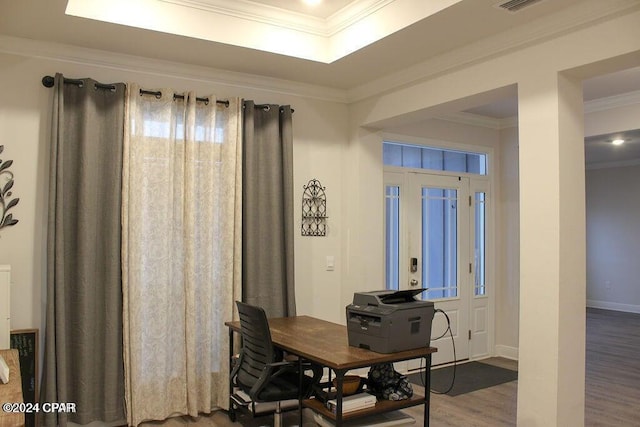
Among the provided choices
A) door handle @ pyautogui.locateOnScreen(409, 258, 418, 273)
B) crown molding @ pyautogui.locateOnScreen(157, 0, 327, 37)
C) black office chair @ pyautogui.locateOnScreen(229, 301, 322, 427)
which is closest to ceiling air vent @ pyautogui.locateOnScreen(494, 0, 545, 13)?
crown molding @ pyautogui.locateOnScreen(157, 0, 327, 37)

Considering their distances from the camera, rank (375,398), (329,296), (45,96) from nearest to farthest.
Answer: (375,398), (45,96), (329,296)

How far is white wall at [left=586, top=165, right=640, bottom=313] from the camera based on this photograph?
363 inches

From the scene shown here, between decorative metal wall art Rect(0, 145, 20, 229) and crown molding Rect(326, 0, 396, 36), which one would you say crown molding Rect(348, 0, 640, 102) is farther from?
decorative metal wall art Rect(0, 145, 20, 229)

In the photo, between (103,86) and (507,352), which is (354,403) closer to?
(103,86)

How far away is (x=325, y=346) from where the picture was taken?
3.10 m

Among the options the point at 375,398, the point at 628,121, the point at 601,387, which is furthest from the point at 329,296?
the point at 628,121

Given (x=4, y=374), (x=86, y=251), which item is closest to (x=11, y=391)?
(x=4, y=374)

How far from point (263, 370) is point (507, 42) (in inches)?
102

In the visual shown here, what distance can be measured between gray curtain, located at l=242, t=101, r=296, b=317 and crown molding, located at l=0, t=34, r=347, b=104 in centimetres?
24

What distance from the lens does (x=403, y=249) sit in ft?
17.2

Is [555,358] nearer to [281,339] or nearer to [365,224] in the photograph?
[281,339]

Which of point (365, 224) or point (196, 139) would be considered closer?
point (196, 139)

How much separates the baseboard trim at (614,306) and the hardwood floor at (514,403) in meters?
3.45

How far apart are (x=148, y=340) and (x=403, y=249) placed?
2.65 metres
